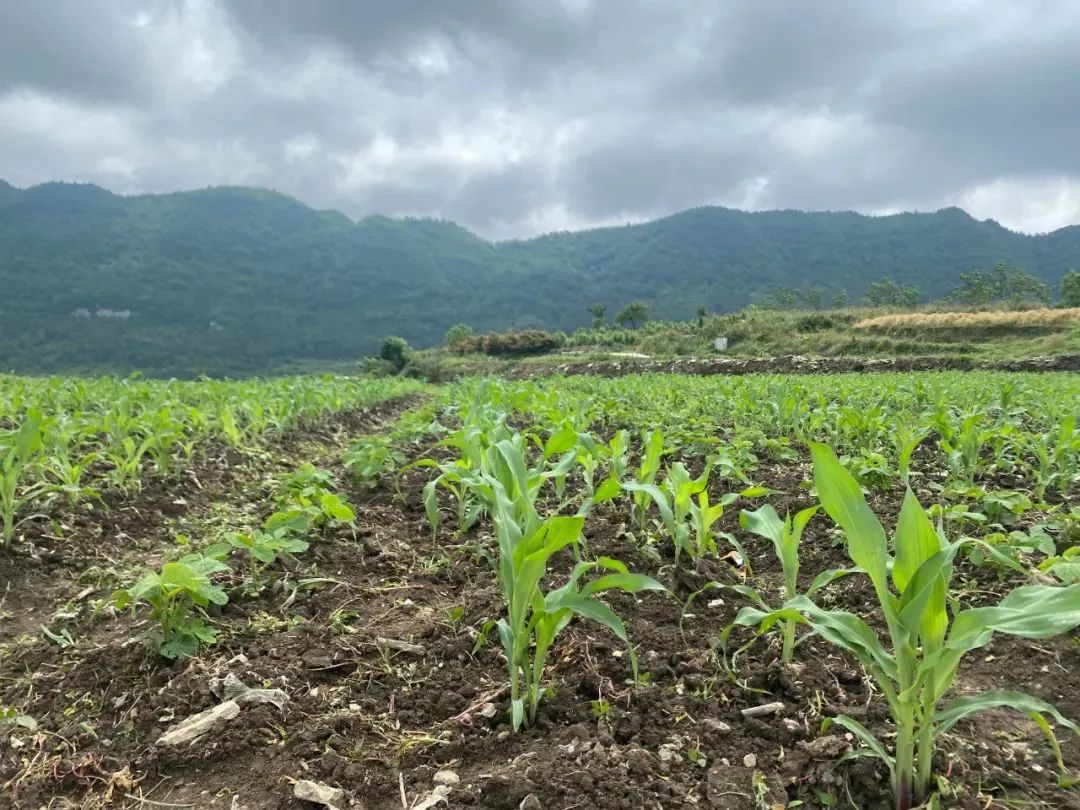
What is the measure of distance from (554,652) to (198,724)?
1176mm

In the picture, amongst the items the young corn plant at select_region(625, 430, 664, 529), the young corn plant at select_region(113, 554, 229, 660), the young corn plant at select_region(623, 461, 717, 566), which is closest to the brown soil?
the young corn plant at select_region(625, 430, 664, 529)

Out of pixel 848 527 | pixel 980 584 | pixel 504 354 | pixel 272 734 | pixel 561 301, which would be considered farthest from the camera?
pixel 561 301

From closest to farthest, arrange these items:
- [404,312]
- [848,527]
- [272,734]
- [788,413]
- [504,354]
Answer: [848,527] → [272,734] → [788,413] → [504,354] → [404,312]

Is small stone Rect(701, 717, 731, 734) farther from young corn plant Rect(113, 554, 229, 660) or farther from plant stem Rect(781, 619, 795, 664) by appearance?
young corn plant Rect(113, 554, 229, 660)

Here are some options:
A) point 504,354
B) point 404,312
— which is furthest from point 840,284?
point 504,354

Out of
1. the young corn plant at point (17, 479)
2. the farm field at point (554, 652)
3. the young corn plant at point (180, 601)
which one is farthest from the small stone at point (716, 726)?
the young corn plant at point (17, 479)

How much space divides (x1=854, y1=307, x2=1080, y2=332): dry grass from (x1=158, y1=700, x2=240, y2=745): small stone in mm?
37953

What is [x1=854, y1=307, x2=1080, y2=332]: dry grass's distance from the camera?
3014cm

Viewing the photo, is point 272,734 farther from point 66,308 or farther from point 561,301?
point 561,301

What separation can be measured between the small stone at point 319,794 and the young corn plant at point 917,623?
1249mm

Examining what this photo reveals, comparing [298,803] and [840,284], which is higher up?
[840,284]

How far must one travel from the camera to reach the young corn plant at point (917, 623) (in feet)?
4.37

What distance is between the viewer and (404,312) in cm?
14375

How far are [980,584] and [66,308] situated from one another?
137614 mm
